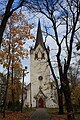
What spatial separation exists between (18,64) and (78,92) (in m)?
9.18

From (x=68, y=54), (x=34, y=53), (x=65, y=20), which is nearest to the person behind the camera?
(x=68, y=54)

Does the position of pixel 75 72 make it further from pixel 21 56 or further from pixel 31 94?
pixel 31 94

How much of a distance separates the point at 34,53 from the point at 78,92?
63.2 meters

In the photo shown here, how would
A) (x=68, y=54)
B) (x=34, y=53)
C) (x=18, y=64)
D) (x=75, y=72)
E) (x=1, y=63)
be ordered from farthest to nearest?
1. (x=34, y=53)
2. (x=75, y=72)
3. (x=18, y=64)
4. (x=1, y=63)
5. (x=68, y=54)

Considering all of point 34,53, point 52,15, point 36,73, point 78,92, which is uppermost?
point 34,53

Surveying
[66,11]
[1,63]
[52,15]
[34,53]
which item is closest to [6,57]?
[1,63]

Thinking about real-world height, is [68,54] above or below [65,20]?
below

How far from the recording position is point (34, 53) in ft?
315

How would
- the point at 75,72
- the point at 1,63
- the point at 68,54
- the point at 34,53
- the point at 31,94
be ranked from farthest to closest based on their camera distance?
the point at 34,53
the point at 31,94
the point at 75,72
the point at 1,63
the point at 68,54

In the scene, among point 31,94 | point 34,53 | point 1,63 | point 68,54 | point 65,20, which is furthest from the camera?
point 34,53

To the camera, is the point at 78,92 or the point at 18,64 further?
the point at 78,92

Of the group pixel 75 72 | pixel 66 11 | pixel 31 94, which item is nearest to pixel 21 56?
pixel 66 11

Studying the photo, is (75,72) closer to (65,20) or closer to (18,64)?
(18,64)

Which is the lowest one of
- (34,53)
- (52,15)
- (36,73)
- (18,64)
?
(18,64)
